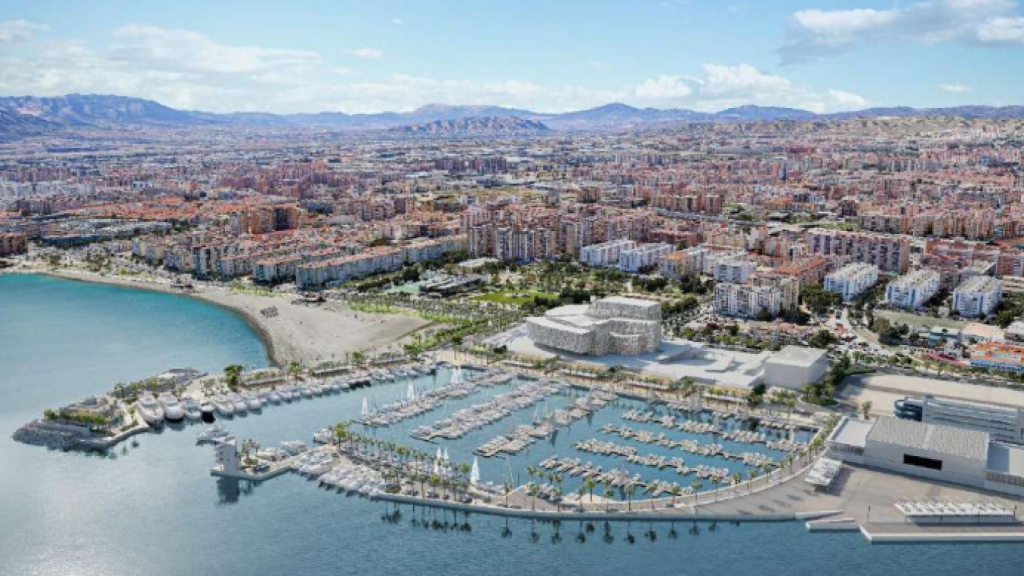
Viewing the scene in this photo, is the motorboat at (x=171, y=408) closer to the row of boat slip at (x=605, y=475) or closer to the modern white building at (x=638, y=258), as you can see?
the row of boat slip at (x=605, y=475)

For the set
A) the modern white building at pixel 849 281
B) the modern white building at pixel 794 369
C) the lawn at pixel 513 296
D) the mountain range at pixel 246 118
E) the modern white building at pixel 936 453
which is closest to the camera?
the modern white building at pixel 936 453

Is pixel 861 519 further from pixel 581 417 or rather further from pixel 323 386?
pixel 323 386

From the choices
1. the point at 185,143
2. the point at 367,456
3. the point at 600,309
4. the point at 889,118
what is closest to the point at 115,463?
the point at 367,456

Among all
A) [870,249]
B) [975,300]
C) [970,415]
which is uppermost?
[870,249]

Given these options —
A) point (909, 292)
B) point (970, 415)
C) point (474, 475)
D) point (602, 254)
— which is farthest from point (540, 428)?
point (602, 254)

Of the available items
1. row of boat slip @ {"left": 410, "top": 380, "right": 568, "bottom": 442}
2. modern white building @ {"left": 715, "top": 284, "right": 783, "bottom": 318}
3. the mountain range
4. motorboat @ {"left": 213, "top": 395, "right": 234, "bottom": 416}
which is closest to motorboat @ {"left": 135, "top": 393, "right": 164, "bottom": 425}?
motorboat @ {"left": 213, "top": 395, "right": 234, "bottom": 416}

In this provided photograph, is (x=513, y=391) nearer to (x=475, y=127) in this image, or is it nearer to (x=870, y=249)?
(x=870, y=249)

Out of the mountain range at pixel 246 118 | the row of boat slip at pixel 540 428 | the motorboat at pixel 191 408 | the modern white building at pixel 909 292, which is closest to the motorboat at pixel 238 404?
the motorboat at pixel 191 408
